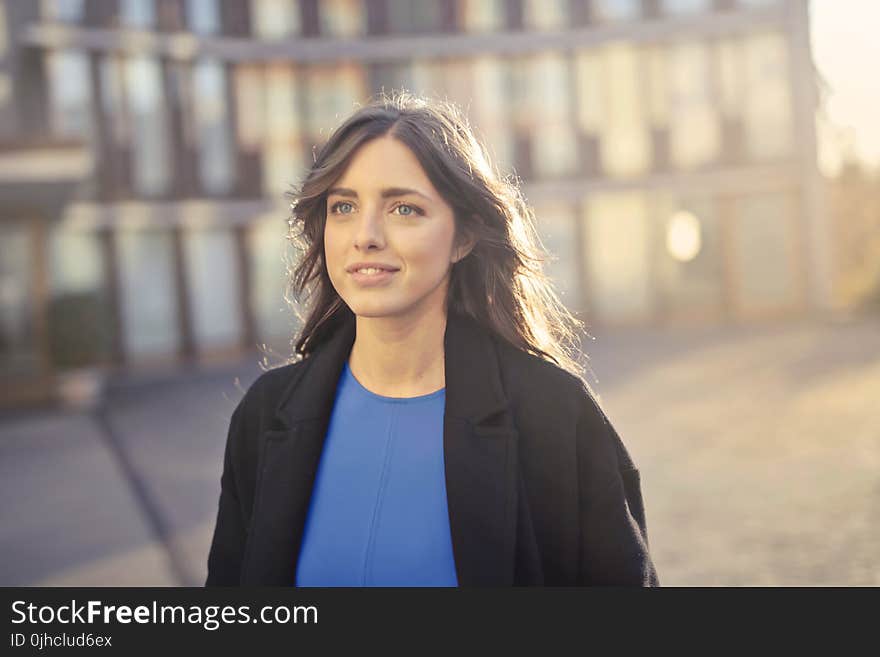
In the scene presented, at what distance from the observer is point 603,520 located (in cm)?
224

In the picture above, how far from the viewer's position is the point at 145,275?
2247 cm

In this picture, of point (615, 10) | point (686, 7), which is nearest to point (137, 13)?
point (615, 10)

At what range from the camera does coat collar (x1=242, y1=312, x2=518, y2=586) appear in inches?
84.4

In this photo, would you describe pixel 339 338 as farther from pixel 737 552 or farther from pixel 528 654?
pixel 737 552

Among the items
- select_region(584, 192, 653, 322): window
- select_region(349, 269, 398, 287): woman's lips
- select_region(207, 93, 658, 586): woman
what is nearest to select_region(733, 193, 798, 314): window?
select_region(584, 192, 653, 322): window

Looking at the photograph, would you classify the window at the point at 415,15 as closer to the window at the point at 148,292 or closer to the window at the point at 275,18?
the window at the point at 275,18

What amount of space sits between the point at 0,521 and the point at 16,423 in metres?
6.62

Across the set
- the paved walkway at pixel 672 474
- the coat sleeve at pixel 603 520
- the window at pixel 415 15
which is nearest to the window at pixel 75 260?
the paved walkway at pixel 672 474

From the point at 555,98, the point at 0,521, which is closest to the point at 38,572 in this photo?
the point at 0,521

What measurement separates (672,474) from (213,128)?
17.6 metres

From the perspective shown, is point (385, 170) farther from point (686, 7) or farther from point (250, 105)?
point (686, 7)

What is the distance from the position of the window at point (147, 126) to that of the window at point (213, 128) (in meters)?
0.99

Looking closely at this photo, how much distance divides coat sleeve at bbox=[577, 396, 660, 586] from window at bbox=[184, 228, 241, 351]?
2192 cm

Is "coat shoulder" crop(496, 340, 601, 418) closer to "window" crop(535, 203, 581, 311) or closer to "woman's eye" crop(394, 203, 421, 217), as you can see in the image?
"woman's eye" crop(394, 203, 421, 217)
